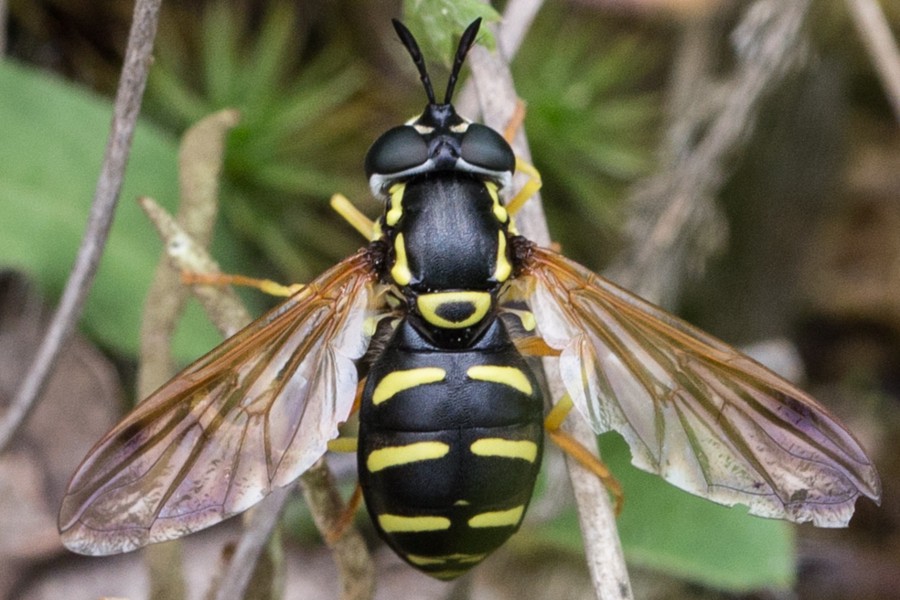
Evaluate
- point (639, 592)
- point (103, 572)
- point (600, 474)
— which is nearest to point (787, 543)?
point (639, 592)

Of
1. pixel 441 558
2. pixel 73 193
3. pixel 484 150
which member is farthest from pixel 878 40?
pixel 73 193

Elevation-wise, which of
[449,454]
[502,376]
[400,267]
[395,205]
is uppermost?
[395,205]

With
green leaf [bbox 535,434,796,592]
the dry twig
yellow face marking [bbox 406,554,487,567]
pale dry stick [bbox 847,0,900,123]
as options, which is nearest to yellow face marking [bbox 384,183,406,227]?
yellow face marking [bbox 406,554,487,567]

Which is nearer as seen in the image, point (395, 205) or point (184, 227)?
point (395, 205)

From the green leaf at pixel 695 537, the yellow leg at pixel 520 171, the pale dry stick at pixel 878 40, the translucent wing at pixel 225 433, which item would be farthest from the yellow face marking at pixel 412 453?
the pale dry stick at pixel 878 40

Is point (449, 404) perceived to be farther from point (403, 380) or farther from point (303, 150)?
point (303, 150)
